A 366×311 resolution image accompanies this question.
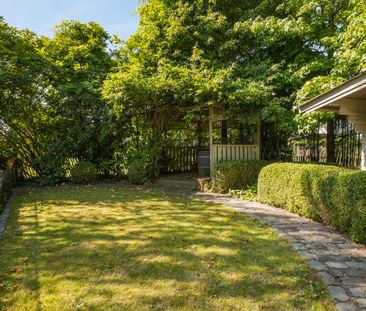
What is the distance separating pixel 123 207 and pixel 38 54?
8054 millimetres

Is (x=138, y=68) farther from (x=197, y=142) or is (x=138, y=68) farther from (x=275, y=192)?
(x=275, y=192)

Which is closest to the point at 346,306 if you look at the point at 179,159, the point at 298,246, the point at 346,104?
the point at 298,246

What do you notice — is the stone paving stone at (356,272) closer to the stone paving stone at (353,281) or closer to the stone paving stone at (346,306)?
the stone paving stone at (353,281)

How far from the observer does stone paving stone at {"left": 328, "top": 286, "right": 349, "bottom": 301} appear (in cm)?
267

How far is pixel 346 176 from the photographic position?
14.3 ft

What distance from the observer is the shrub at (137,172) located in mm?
10664

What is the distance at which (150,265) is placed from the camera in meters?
3.42

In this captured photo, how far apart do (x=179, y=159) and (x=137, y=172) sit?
128 inches

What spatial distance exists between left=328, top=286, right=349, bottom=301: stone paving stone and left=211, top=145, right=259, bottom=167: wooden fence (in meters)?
7.03

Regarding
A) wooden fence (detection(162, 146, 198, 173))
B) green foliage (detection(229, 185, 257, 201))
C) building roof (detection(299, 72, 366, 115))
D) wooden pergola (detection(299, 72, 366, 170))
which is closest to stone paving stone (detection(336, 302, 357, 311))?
building roof (detection(299, 72, 366, 115))

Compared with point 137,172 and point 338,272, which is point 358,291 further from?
point 137,172

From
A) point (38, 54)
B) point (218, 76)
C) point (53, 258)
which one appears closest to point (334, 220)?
point (53, 258)

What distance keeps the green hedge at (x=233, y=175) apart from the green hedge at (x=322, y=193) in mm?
1789

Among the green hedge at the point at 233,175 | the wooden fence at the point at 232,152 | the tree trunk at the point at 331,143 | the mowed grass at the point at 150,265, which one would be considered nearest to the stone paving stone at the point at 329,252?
the mowed grass at the point at 150,265
